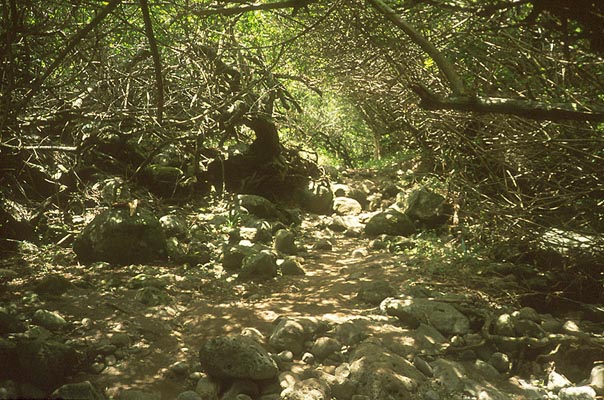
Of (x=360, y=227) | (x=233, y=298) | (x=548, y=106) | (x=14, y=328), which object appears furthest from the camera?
(x=360, y=227)

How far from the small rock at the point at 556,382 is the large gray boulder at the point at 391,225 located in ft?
15.4

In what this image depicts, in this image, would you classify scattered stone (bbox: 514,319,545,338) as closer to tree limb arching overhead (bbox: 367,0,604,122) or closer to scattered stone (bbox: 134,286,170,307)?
tree limb arching overhead (bbox: 367,0,604,122)

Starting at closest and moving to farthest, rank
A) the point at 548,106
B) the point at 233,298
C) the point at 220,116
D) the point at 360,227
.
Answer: the point at 548,106 < the point at 233,298 < the point at 220,116 < the point at 360,227

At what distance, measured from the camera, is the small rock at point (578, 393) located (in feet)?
12.2

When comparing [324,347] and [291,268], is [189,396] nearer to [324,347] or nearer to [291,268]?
[324,347]

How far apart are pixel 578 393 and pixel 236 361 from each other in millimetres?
Answer: 2752

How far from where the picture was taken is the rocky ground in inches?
149

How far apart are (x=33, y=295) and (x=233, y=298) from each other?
217 centimetres

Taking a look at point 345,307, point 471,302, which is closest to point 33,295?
point 345,307

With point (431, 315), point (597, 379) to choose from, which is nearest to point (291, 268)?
point (431, 315)

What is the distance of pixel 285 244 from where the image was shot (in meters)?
7.84

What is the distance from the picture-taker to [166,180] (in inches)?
361

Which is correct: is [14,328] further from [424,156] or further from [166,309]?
[424,156]

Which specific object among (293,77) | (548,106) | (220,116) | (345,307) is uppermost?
(293,77)
